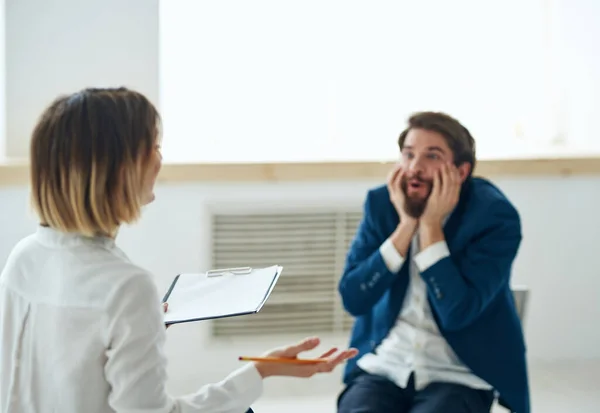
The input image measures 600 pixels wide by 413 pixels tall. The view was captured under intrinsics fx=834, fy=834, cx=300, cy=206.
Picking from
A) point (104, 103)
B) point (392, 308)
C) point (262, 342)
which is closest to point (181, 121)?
point (262, 342)

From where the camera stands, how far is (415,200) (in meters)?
1.92

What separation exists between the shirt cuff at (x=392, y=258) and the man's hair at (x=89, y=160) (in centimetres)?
79

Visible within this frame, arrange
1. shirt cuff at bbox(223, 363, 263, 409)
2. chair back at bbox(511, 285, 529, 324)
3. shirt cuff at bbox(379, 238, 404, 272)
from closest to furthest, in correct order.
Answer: shirt cuff at bbox(223, 363, 263, 409)
shirt cuff at bbox(379, 238, 404, 272)
chair back at bbox(511, 285, 529, 324)

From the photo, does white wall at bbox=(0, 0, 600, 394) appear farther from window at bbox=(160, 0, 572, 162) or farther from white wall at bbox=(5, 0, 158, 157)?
window at bbox=(160, 0, 572, 162)

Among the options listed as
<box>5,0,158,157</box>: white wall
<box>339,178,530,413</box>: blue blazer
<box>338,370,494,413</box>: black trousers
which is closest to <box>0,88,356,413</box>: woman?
<box>338,370,494,413</box>: black trousers

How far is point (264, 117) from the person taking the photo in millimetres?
2777

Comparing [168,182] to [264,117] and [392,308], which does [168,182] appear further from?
[392,308]

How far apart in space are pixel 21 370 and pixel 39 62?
154cm

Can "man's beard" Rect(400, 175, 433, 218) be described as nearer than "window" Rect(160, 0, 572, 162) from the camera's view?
Yes

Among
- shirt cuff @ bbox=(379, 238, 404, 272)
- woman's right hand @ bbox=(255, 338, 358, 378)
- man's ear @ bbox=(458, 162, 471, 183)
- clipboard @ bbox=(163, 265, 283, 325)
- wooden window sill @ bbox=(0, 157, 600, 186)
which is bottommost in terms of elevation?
woman's right hand @ bbox=(255, 338, 358, 378)

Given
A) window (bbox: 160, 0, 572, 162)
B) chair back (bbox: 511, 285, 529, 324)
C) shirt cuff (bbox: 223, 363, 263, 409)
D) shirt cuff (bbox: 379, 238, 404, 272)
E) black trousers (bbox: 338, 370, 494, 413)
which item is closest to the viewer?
shirt cuff (bbox: 223, 363, 263, 409)

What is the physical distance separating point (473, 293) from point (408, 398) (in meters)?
0.27

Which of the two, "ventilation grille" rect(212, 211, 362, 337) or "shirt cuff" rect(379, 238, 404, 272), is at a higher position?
"shirt cuff" rect(379, 238, 404, 272)

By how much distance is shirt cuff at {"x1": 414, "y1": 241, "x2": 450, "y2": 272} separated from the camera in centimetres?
182
